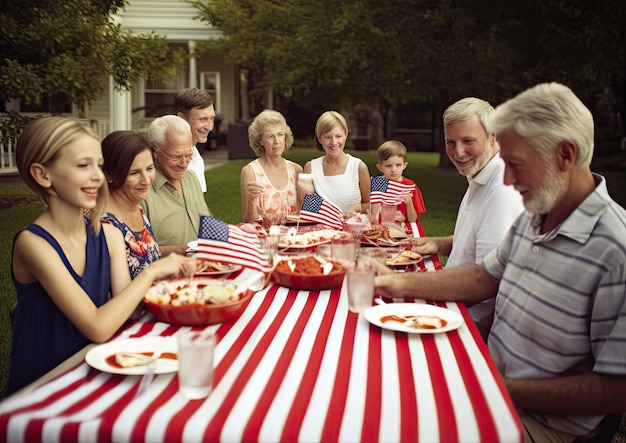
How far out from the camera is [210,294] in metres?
2.18

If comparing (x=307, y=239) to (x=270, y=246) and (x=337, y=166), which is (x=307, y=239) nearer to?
(x=270, y=246)

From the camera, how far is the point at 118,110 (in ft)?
53.1

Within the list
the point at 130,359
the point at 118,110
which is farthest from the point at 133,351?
the point at 118,110

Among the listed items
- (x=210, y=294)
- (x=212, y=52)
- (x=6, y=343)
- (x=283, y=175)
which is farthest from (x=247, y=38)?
(x=210, y=294)

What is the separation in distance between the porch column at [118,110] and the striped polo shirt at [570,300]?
14.1 metres

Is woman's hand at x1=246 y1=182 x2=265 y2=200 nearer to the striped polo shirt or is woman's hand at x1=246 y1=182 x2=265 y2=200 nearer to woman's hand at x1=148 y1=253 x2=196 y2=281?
woman's hand at x1=148 y1=253 x2=196 y2=281

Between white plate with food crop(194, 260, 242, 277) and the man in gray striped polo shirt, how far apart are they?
120 cm

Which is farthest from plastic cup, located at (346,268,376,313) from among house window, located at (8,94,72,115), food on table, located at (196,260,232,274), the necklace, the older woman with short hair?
house window, located at (8,94,72,115)

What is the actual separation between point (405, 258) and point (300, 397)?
158 cm

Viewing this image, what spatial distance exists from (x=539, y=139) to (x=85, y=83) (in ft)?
28.2

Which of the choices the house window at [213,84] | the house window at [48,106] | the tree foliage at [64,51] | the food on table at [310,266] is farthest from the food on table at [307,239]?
the house window at [213,84]

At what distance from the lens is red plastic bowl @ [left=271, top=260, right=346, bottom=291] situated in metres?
2.63

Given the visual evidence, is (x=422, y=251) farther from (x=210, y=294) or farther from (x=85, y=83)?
(x=85, y=83)

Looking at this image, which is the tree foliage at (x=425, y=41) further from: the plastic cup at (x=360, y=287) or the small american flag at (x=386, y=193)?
the plastic cup at (x=360, y=287)
